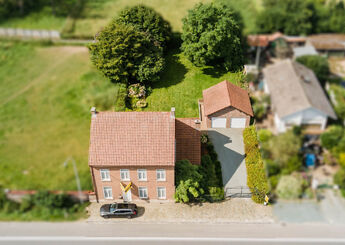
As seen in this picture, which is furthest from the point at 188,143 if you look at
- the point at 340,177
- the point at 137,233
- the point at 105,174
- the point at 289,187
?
the point at 340,177

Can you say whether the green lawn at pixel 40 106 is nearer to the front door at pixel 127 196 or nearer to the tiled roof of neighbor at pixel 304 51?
the front door at pixel 127 196

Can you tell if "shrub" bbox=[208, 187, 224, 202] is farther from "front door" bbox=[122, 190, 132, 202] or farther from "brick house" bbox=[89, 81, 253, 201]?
"front door" bbox=[122, 190, 132, 202]

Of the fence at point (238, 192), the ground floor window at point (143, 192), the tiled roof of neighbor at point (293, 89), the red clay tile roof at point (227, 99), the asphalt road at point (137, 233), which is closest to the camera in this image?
the tiled roof of neighbor at point (293, 89)

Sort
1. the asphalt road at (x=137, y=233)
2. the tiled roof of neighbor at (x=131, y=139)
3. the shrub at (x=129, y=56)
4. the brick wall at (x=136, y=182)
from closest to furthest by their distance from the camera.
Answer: the asphalt road at (x=137, y=233) < the tiled roof of neighbor at (x=131, y=139) < the brick wall at (x=136, y=182) < the shrub at (x=129, y=56)

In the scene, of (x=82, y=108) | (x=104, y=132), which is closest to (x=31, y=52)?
(x=82, y=108)

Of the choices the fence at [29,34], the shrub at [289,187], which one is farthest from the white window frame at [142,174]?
the shrub at [289,187]

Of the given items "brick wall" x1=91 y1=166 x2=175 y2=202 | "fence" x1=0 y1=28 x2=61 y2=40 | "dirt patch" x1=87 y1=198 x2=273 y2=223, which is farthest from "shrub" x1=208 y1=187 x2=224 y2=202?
"fence" x1=0 y1=28 x2=61 y2=40
